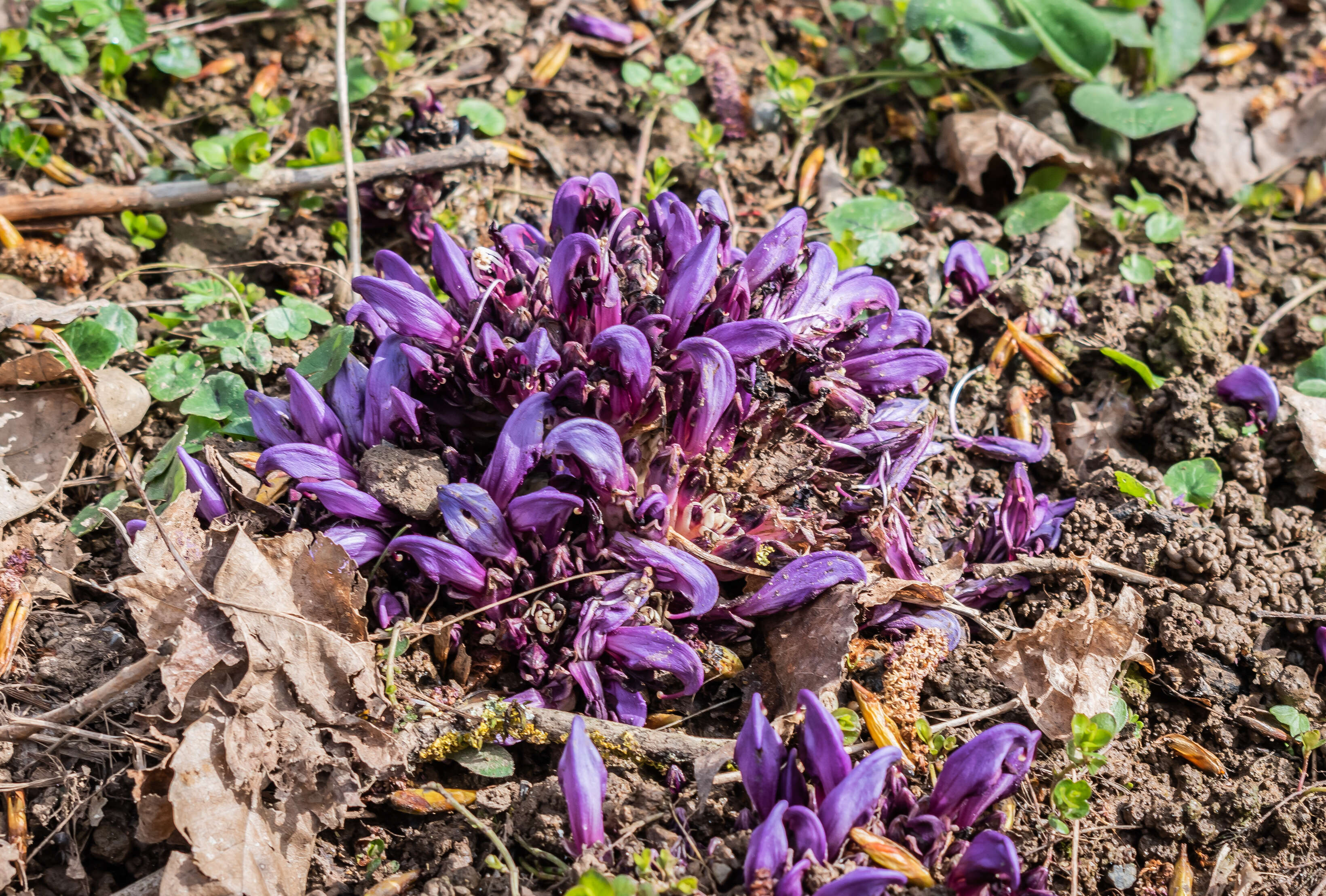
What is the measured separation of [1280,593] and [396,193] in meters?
3.94

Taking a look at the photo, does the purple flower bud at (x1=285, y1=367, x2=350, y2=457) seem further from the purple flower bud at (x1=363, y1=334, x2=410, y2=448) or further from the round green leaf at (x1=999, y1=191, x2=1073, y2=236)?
the round green leaf at (x1=999, y1=191, x2=1073, y2=236)

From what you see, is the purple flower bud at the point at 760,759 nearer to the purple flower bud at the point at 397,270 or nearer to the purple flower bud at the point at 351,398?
the purple flower bud at the point at 351,398

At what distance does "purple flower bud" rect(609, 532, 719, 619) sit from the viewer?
3057 millimetres

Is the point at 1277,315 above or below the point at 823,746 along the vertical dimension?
above

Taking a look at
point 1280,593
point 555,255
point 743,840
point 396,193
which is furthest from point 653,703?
point 396,193

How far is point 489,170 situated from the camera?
488 centimetres

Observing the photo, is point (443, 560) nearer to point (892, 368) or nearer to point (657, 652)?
point (657, 652)

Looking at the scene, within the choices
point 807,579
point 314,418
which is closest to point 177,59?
point 314,418

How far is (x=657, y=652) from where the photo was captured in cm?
302

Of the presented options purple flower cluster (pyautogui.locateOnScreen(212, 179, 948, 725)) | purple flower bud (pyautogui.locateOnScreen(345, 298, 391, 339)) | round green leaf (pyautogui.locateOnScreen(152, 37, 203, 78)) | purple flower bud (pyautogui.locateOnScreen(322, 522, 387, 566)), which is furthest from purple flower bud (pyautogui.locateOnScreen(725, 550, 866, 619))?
round green leaf (pyautogui.locateOnScreen(152, 37, 203, 78))

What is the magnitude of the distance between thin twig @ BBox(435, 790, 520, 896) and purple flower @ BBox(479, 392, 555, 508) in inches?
34.4

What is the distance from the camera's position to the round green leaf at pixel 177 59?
4.84 m

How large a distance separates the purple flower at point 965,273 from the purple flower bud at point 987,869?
102 inches

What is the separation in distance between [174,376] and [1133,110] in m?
4.76
